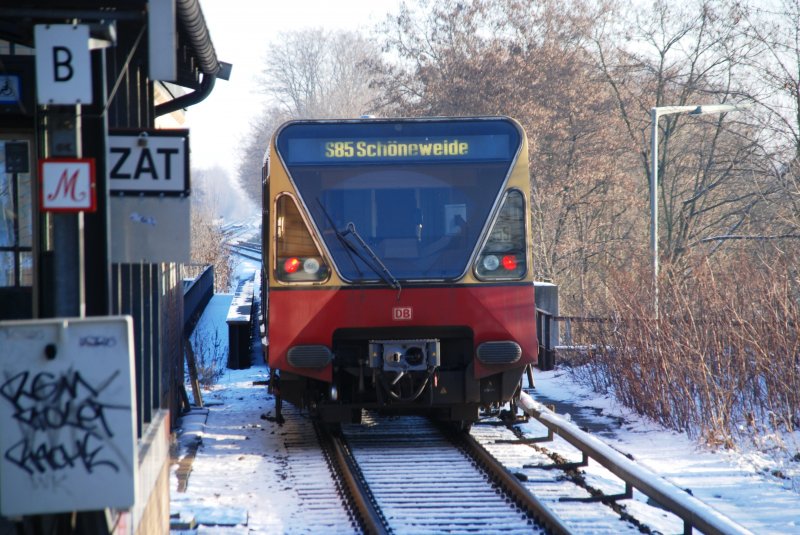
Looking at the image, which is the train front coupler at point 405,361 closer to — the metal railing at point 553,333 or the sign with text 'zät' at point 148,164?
the sign with text 'zät' at point 148,164

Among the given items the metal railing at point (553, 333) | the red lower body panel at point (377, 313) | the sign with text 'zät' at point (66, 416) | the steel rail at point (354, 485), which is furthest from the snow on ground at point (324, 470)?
the sign with text 'zät' at point (66, 416)

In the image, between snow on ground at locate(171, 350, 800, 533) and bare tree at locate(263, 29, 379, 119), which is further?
bare tree at locate(263, 29, 379, 119)

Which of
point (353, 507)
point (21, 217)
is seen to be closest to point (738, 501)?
point (353, 507)

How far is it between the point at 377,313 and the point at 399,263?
543mm

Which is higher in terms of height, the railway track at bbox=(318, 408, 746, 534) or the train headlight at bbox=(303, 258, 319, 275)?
the train headlight at bbox=(303, 258, 319, 275)

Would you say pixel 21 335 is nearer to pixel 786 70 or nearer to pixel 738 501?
pixel 738 501

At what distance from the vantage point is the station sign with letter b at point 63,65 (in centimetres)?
428

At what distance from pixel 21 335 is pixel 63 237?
54cm

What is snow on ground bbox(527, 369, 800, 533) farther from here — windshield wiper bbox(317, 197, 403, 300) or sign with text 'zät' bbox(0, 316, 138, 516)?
sign with text 'zät' bbox(0, 316, 138, 516)

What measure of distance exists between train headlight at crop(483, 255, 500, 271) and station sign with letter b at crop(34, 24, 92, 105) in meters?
5.77

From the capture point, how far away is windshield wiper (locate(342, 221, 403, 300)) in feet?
31.0

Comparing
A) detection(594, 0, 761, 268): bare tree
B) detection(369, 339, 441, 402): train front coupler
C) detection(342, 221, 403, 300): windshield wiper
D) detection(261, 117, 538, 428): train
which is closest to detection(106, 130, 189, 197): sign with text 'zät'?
detection(261, 117, 538, 428): train

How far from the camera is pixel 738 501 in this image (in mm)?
8102

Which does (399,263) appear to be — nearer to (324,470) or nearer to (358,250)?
(358,250)
